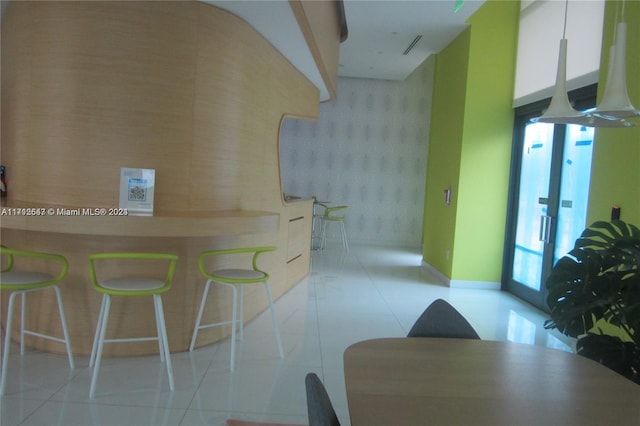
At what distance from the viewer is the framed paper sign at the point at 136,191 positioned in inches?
125

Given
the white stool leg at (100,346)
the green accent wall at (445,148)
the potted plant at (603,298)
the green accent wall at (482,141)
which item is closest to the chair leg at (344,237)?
the green accent wall at (445,148)

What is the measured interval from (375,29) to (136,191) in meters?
4.57

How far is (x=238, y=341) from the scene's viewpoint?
388cm

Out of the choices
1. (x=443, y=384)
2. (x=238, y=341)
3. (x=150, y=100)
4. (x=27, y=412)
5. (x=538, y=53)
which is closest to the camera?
(x=443, y=384)

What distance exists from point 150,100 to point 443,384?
2.87 metres

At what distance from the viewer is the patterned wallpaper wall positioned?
33.4 ft

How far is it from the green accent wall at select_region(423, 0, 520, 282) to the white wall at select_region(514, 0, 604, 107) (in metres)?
0.22

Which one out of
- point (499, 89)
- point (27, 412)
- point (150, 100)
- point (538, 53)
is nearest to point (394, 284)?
point (499, 89)

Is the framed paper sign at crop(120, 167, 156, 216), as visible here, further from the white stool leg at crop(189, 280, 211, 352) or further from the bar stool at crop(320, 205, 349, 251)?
the bar stool at crop(320, 205, 349, 251)

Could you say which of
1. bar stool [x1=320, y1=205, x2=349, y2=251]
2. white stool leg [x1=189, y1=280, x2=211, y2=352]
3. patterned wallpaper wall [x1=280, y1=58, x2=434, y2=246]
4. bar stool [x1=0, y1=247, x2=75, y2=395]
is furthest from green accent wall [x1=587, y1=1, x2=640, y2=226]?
patterned wallpaper wall [x1=280, y1=58, x2=434, y2=246]

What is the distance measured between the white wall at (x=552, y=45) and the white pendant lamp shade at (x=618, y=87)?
Result: 93.3 inches

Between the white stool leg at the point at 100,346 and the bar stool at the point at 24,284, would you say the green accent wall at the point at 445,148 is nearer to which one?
the white stool leg at the point at 100,346

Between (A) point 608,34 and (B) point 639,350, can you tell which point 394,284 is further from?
(B) point 639,350

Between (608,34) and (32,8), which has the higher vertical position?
(608,34)
